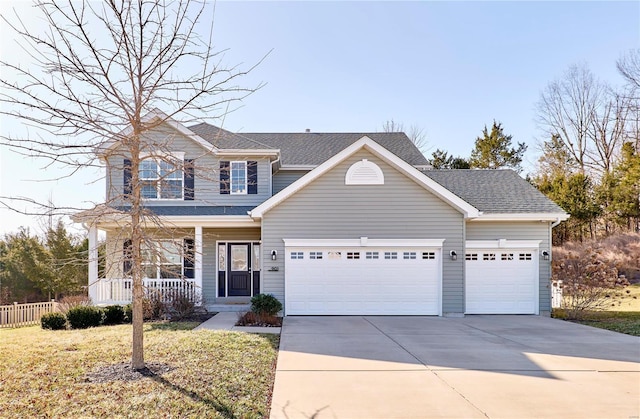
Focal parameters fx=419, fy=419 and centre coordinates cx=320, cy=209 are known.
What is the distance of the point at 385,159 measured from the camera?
41.4ft

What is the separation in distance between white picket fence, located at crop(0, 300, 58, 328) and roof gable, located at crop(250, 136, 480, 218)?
26.9 ft

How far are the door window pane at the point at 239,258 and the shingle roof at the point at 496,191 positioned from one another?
7600 mm

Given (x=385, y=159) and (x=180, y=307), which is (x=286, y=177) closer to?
(x=385, y=159)

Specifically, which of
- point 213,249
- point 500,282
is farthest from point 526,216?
point 213,249

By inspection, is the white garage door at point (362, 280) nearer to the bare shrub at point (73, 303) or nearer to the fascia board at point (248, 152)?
the fascia board at point (248, 152)

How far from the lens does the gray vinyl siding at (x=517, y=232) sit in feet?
42.9

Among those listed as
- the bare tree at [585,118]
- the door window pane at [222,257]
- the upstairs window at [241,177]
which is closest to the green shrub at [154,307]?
the door window pane at [222,257]

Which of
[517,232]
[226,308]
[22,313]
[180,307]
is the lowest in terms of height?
[22,313]

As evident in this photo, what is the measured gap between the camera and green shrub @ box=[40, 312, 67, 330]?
36.4 ft

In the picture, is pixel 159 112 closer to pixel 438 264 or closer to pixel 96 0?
pixel 96 0

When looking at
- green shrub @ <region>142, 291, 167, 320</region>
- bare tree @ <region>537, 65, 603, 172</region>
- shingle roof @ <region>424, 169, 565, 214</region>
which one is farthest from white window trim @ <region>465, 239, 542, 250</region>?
bare tree @ <region>537, 65, 603, 172</region>

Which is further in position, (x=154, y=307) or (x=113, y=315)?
(x=154, y=307)

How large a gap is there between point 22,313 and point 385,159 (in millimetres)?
12972

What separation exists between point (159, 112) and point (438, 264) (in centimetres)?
914
